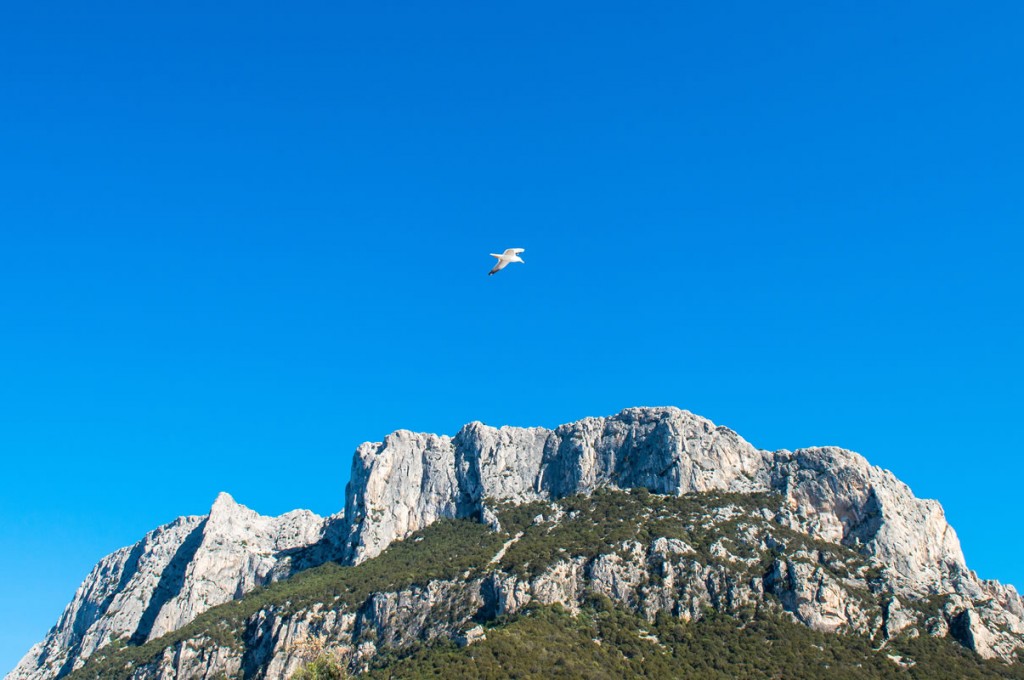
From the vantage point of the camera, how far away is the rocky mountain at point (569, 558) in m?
130

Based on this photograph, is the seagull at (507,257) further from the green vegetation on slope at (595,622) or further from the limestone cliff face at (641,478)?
the limestone cliff face at (641,478)

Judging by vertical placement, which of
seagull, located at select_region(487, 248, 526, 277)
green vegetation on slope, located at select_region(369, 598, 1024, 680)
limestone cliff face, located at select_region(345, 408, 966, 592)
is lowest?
green vegetation on slope, located at select_region(369, 598, 1024, 680)

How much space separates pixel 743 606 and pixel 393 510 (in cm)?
7904

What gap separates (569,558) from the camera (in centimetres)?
13750

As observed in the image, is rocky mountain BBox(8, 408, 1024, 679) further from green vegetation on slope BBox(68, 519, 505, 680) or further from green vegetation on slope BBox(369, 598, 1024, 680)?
green vegetation on slope BBox(369, 598, 1024, 680)

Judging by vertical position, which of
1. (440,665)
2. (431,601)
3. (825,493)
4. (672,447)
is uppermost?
(672,447)

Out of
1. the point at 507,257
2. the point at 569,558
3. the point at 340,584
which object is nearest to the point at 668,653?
the point at 569,558

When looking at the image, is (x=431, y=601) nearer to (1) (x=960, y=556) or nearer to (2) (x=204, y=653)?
(2) (x=204, y=653)

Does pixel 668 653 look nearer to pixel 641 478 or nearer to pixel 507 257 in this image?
pixel 641 478

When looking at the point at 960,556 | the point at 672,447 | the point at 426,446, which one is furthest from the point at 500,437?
the point at 960,556

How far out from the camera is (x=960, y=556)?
16012 centimetres

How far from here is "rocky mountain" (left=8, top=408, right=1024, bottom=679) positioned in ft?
425

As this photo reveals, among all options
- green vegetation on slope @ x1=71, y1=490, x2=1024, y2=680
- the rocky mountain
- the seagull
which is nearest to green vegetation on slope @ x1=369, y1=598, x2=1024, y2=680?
green vegetation on slope @ x1=71, y1=490, x2=1024, y2=680

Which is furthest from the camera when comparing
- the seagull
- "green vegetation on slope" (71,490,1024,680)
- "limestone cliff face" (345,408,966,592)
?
"limestone cliff face" (345,408,966,592)
